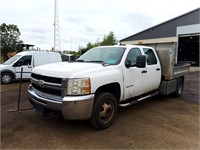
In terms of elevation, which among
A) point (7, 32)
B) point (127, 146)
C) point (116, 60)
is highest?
point (7, 32)

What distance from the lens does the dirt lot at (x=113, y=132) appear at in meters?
3.53

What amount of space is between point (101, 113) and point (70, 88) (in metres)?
0.97

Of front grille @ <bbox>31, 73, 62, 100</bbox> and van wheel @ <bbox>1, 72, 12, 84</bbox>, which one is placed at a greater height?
front grille @ <bbox>31, 73, 62, 100</bbox>

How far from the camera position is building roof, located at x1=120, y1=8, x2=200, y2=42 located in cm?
2186

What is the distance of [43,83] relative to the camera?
12.9 ft

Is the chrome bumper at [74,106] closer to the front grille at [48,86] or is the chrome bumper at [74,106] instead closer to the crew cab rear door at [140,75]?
the front grille at [48,86]

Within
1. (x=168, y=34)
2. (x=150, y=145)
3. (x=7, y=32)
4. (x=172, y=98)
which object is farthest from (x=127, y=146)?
(x=7, y=32)

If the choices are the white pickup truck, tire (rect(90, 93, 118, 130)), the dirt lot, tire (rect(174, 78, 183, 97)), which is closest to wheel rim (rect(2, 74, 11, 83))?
the dirt lot

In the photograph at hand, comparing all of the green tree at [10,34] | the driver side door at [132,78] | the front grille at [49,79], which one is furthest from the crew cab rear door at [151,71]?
the green tree at [10,34]

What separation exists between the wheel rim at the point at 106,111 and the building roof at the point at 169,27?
21.1 meters

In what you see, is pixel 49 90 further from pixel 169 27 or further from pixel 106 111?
pixel 169 27

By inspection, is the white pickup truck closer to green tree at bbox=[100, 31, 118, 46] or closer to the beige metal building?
the beige metal building

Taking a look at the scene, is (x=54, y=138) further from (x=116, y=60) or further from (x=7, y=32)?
(x=7, y=32)

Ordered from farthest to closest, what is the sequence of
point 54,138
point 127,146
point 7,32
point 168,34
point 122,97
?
point 7,32 → point 168,34 → point 122,97 → point 54,138 → point 127,146
